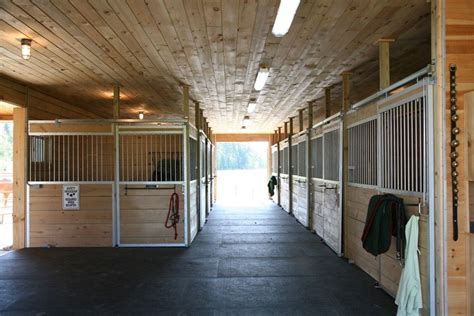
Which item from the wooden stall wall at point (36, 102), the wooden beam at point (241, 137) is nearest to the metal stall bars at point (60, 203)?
the wooden stall wall at point (36, 102)

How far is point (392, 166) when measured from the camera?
329cm

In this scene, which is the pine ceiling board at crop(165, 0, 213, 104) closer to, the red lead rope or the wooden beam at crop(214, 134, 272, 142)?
the red lead rope

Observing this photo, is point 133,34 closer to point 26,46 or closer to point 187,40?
point 187,40

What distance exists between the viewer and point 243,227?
704cm

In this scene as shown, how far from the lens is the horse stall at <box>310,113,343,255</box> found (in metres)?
4.81

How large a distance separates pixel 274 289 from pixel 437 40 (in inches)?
95.2

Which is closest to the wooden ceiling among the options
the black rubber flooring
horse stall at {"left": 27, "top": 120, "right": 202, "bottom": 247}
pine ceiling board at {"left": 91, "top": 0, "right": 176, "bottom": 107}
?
pine ceiling board at {"left": 91, "top": 0, "right": 176, "bottom": 107}

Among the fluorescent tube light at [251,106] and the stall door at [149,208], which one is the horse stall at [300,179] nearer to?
the fluorescent tube light at [251,106]

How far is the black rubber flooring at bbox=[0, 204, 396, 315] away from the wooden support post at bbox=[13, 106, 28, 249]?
32 cm

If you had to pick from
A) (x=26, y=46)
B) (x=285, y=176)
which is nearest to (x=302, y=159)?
(x=285, y=176)

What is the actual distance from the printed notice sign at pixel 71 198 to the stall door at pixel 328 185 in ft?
11.5

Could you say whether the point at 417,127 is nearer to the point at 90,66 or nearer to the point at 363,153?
the point at 363,153

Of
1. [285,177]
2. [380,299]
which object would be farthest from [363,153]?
[285,177]

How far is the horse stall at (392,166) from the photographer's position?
2.64 metres
